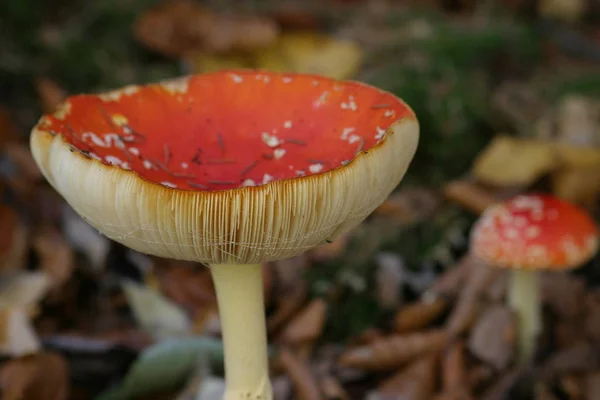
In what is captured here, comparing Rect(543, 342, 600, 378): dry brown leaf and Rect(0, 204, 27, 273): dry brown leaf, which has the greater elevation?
Rect(0, 204, 27, 273): dry brown leaf

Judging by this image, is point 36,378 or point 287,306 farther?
point 287,306

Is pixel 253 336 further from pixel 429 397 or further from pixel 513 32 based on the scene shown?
pixel 513 32

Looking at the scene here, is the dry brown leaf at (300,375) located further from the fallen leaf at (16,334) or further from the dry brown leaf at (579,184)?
the dry brown leaf at (579,184)

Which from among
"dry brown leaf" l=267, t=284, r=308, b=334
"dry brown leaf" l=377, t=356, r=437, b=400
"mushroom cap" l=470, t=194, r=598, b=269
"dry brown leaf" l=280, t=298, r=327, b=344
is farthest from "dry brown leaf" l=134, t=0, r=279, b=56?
"dry brown leaf" l=377, t=356, r=437, b=400

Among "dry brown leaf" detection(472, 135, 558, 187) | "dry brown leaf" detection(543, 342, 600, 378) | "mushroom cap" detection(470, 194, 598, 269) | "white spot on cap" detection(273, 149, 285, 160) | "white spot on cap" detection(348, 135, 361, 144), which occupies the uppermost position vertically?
"white spot on cap" detection(348, 135, 361, 144)

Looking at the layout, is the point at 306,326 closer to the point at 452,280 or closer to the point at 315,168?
the point at 452,280

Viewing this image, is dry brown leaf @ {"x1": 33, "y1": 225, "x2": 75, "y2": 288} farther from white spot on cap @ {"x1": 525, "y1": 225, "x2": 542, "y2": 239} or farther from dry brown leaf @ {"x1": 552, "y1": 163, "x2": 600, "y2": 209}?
dry brown leaf @ {"x1": 552, "y1": 163, "x2": 600, "y2": 209}

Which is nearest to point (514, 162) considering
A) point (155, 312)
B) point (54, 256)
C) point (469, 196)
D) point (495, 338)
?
point (469, 196)

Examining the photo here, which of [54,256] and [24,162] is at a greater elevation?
[24,162]
